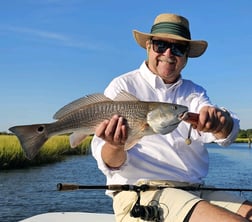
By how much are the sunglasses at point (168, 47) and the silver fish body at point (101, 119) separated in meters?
0.71

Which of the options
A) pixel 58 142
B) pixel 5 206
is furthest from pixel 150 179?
pixel 58 142

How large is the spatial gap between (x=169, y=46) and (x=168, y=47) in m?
0.01

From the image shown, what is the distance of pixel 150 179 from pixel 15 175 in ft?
59.5

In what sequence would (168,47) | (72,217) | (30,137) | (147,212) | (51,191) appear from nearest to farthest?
1. (30,137)
2. (147,212)
3. (168,47)
4. (72,217)
5. (51,191)

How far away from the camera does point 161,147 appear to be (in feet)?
11.9

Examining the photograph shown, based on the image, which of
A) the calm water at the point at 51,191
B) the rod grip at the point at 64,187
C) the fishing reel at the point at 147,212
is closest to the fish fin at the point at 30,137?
the rod grip at the point at 64,187

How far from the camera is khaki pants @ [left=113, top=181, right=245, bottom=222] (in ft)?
10.6

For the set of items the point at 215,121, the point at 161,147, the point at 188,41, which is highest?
the point at 188,41

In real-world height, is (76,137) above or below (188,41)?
below

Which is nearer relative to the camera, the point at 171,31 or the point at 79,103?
the point at 79,103

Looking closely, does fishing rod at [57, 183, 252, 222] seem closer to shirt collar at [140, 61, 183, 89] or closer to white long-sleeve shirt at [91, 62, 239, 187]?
white long-sleeve shirt at [91, 62, 239, 187]

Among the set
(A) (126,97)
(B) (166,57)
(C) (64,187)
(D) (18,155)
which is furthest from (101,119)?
(D) (18,155)

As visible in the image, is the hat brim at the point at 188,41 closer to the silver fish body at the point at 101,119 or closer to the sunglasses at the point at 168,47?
the sunglasses at the point at 168,47

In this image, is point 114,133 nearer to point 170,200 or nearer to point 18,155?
point 170,200
